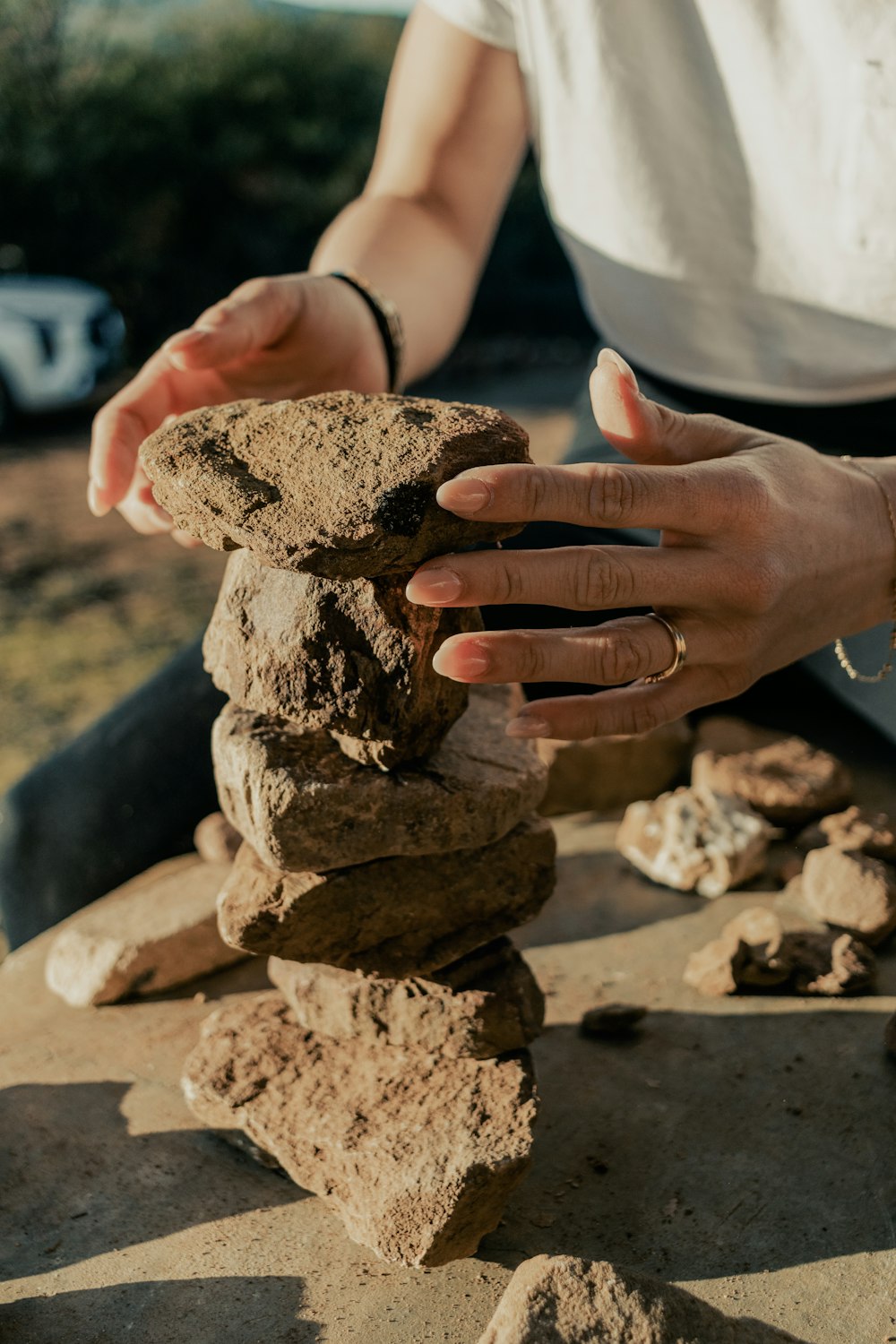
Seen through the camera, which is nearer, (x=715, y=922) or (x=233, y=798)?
(x=233, y=798)

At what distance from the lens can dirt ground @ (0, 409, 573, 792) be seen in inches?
213

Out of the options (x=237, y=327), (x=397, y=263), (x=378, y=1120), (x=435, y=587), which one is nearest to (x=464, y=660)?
(x=435, y=587)

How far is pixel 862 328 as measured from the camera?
269cm

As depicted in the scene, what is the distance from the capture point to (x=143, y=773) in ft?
9.98

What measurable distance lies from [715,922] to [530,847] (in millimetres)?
818

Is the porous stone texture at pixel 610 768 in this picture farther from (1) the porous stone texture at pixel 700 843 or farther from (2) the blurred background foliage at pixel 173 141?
(2) the blurred background foliage at pixel 173 141

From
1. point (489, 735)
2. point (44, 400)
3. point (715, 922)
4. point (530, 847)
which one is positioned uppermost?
point (489, 735)

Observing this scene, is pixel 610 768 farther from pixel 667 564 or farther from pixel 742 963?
pixel 667 564

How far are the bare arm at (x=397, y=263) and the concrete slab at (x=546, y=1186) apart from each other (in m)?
1.12

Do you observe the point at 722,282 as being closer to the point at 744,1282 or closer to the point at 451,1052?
the point at 451,1052

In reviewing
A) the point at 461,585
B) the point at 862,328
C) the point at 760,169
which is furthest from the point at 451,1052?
the point at 760,169

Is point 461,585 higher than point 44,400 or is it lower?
Result: higher

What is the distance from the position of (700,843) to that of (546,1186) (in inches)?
41.1

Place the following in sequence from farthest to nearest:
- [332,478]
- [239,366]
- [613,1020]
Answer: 1. [239,366]
2. [613,1020]
3. [332,478]
